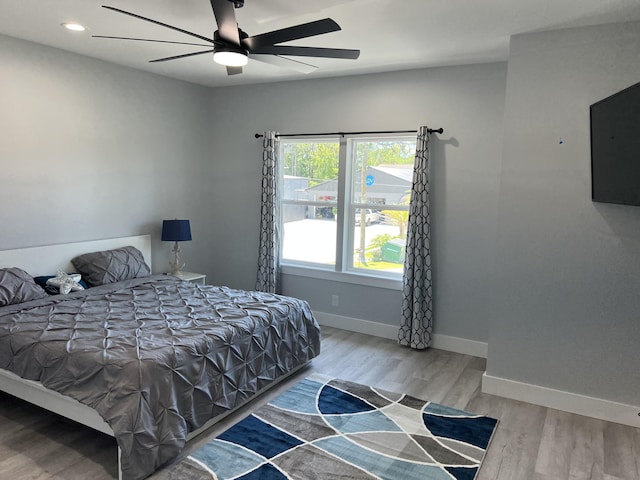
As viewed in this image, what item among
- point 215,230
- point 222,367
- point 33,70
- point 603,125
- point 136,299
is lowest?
point 222,367

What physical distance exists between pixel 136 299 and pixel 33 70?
82.4 inches

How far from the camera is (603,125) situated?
2.78m

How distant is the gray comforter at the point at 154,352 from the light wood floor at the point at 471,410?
25cm

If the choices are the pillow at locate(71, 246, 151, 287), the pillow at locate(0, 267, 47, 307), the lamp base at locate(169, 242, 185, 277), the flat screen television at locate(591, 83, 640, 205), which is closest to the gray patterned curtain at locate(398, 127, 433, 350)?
the flat screen television at locate(591, 83, 640, 205)

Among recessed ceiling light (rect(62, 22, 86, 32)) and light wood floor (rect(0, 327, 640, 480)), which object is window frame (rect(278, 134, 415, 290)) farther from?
recessed ceiling light (rect(62, 22, 86, 32))

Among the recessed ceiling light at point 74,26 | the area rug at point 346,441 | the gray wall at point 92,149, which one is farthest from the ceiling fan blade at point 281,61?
the area rug at point 346,441

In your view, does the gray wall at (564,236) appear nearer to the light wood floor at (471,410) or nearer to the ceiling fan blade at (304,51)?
the light wood floor at (471,410)

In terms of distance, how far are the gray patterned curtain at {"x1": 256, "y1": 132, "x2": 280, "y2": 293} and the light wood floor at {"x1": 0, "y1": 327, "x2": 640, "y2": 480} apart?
5.16 feet

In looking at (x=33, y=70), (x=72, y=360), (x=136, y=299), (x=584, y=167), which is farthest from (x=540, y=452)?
(x=33, y=70)

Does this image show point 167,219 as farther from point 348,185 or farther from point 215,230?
point 348,185

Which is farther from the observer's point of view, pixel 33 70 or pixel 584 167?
pixel 33 70

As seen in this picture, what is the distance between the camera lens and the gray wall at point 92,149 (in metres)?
3.77

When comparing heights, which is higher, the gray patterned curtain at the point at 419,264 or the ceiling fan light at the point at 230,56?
the ceiling fan light at the point at 230,56

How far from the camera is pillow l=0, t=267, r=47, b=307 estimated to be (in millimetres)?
3363
